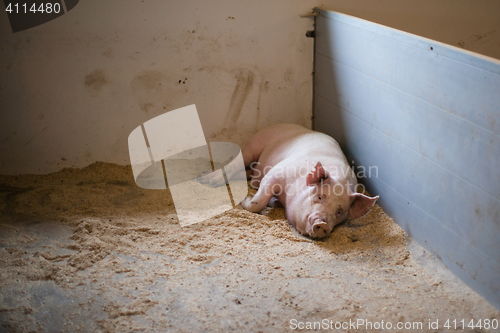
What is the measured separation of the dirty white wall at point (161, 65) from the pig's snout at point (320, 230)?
1.84 meters

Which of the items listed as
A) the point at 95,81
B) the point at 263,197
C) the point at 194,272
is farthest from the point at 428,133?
the point at 95,81

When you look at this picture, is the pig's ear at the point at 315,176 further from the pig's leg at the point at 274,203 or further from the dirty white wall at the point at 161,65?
the dirty white wall at the point at 161,65

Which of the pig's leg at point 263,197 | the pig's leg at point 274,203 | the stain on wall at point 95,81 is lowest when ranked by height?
the pig's leg at point 274,203

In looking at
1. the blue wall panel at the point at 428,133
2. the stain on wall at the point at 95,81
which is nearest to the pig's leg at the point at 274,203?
the blue wall panel at the point at 428,133

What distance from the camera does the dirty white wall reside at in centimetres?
388

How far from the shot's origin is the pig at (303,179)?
3188 mm

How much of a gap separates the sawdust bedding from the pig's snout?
7 cm

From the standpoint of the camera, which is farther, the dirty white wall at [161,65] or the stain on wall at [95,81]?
the stain on wall at [95,81]

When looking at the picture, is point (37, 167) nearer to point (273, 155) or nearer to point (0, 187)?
point (0, 187)

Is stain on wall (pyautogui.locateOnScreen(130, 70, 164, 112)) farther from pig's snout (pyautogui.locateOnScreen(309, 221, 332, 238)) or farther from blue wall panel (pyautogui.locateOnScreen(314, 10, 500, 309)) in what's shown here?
pig's snout (pyautogui.locateOnScreen(309, 221, 332, 238))

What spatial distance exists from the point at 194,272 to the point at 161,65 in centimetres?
232

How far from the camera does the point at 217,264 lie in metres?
2.75

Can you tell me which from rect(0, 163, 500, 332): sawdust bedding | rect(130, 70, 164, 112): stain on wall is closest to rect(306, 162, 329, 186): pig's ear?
rect(0, 163, 500, 332): sawdust bedding

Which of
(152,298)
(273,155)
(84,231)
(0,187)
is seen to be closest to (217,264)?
(152,298)
